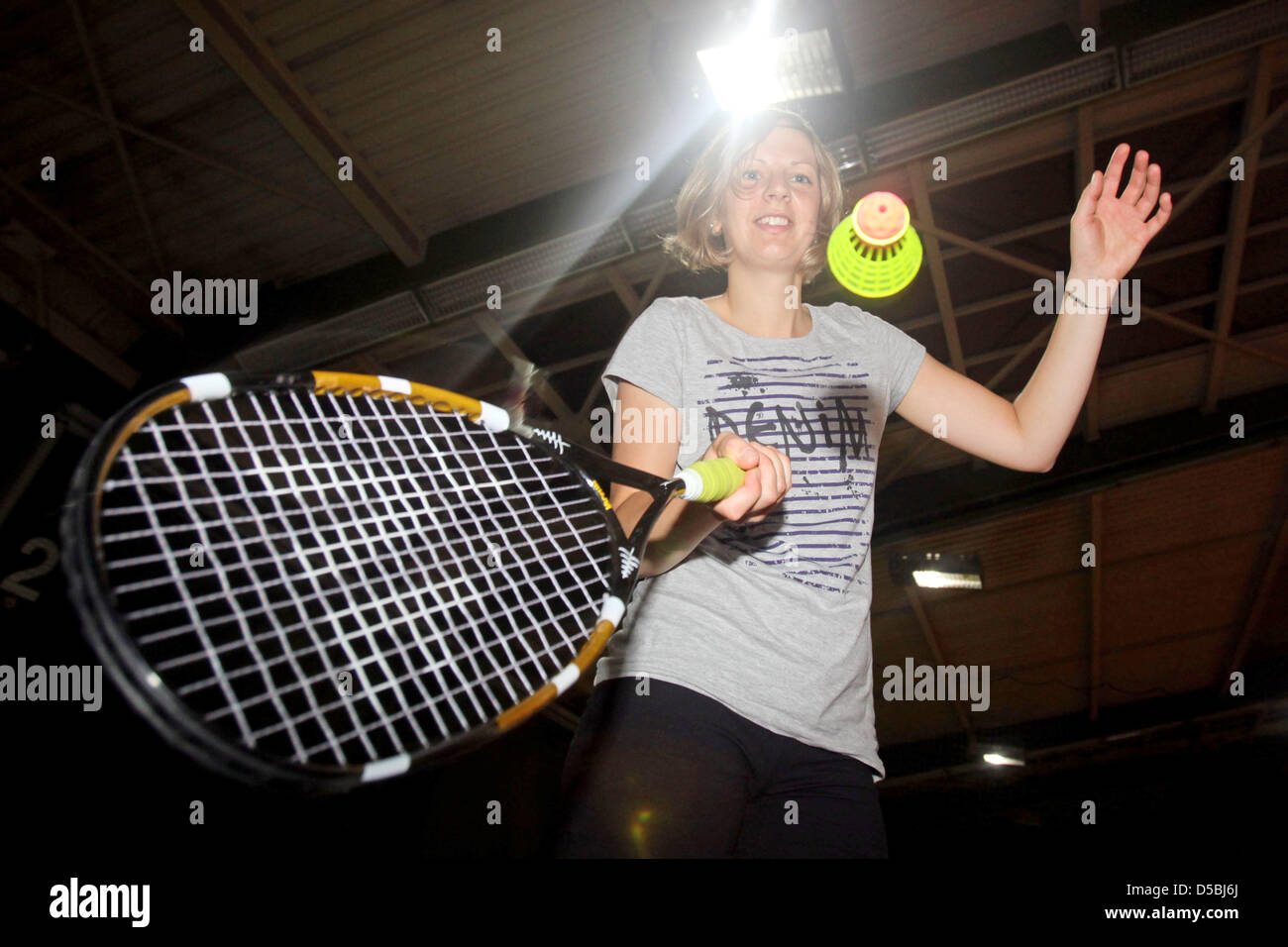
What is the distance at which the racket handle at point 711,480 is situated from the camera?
1354 mm

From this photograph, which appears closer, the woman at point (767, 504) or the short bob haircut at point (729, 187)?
the woman at point (767, 504)

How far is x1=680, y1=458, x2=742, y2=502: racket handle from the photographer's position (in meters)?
1.35

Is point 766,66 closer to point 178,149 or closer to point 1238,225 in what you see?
point 178,149

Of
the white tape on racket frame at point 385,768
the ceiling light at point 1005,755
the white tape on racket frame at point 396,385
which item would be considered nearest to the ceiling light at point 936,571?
the ceiling light at point 1005,755

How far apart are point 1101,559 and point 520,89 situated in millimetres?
8826

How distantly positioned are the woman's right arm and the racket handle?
18 mm

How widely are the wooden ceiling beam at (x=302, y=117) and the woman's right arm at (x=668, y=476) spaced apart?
13.6 ft

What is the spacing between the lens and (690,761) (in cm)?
129

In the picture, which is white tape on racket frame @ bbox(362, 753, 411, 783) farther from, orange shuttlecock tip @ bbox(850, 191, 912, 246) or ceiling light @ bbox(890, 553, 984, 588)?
ceiling light @ bbox(890, 553, 984, 588)

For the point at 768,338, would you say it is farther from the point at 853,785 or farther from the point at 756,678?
the point at 853,785

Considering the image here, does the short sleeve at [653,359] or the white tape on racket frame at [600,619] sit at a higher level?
the short sleeve at [653,359]

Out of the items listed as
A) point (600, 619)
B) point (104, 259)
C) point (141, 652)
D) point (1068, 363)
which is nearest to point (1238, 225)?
point (1068, 363)

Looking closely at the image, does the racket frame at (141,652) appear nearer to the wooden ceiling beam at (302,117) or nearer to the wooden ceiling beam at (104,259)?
the wooden ceiling beam at (302,117)

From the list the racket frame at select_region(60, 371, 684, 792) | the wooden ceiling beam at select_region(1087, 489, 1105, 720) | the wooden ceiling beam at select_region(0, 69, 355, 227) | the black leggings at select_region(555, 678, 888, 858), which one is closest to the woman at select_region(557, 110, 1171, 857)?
the black leggings at select_region(555, 678, 888, 858)
